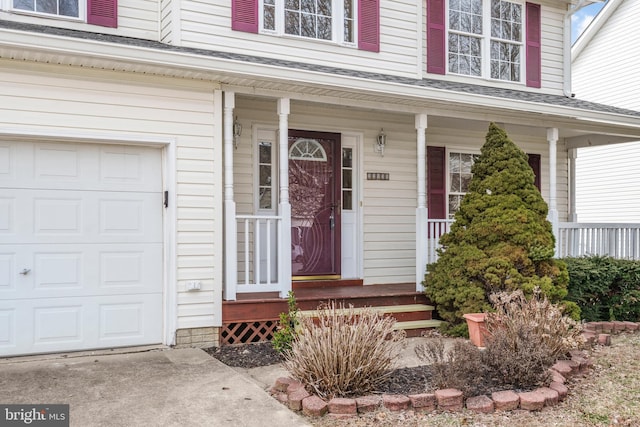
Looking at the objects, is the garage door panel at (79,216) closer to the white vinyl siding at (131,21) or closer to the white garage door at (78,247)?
the white garage door at (78,247)

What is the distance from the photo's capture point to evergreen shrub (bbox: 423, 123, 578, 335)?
20.4ft

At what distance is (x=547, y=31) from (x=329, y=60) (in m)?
4.53

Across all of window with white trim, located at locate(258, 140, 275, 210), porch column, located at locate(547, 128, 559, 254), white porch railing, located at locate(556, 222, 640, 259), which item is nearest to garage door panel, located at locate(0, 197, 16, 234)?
window with white trim, located at locate(258, 140, 275, 210)

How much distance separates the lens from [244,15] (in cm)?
681

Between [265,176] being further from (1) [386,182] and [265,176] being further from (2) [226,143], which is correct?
(1) [386,182]

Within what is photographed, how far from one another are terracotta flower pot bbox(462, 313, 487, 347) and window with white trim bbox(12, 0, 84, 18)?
567 centimetres

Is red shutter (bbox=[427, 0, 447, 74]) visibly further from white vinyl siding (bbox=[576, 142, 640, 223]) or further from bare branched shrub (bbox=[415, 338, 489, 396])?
white vinyl siding (bbox=[576, 142, 640, 223])

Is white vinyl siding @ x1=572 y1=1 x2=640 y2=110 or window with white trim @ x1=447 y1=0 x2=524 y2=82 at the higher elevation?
white vinyl siding @ x1=572 y1=1 x2=640 y2=110

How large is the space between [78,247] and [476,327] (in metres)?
4.16

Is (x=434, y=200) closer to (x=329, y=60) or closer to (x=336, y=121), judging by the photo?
(x=336, y=121)

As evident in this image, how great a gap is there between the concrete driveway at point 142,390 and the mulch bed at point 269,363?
266mm

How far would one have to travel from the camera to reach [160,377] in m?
4.61

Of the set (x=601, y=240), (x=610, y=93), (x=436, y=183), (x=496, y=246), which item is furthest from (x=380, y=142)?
(x=610, y=93)

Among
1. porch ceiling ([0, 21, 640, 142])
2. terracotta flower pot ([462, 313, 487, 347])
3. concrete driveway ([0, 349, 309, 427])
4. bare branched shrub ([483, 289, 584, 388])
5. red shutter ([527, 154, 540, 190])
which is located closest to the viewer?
concrete driveway ([0, 349, 309, 427])
